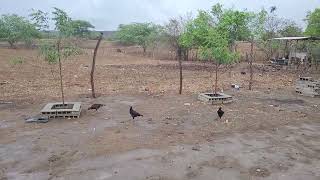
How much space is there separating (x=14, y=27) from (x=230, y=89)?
1215 inches

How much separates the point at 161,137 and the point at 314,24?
25.3 metres

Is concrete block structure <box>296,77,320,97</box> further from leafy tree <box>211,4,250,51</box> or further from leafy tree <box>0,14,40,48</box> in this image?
leafy tree <box>0,14,40,48</box>

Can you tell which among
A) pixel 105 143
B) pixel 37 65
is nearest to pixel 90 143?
pixel 105 143

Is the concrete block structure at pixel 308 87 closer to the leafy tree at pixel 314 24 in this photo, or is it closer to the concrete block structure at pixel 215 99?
the concrete block structure at pixel 215 99

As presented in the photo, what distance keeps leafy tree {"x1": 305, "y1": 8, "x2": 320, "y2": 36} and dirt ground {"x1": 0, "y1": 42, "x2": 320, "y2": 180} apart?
51.4 ft

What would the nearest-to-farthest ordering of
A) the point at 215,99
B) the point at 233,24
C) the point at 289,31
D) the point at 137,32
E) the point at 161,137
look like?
the point at 161,137 → the point at 215,99 → the point at 233,24 → the point at 289,31 → the point at 137,32

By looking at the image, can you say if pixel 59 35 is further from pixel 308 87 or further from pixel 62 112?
pixel 308 87

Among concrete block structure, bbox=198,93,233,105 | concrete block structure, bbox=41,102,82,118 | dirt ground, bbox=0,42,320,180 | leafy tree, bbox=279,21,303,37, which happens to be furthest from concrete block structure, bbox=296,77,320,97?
leafy tree, bbox=279,21,303,37

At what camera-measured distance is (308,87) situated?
52.6ft

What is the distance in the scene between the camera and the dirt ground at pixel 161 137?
7.35m

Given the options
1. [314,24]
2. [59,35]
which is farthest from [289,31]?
[59,35]

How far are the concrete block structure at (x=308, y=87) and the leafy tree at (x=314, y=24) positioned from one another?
1508 centimetres

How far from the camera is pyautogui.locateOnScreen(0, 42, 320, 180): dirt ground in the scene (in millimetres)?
7352

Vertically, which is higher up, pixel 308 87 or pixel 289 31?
pixel 289 31
